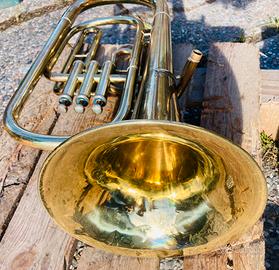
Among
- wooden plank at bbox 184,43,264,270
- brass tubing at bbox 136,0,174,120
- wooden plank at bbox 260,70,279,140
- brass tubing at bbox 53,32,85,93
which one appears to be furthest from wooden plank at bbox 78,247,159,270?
wooden plank at bbox 260,70,279,140

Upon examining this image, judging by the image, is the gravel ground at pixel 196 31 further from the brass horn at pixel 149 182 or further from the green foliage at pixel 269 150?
the brass horn at pixel 149 182

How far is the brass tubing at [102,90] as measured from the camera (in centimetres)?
170

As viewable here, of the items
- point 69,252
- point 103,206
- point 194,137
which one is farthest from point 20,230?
point 194,137

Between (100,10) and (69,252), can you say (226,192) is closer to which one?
(69,252)

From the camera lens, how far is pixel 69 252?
155 centimetres

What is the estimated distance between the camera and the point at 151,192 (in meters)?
1.58

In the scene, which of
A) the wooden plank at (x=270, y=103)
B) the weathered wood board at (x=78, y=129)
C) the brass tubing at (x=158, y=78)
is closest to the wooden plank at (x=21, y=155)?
the weathered wood board at (x=78, y=129)

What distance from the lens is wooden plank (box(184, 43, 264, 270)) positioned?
1.51 meters

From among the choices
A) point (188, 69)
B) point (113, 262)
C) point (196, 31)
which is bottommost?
point (196, 31)

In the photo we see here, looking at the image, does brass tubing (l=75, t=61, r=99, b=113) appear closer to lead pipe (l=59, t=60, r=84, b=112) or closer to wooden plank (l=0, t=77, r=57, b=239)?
lead pipe (l=59, t=60, r=84, b=112)

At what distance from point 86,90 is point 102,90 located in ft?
0.21

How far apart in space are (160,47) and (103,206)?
66 cm

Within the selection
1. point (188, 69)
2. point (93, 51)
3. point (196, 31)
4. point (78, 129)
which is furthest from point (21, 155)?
point (196, 31)

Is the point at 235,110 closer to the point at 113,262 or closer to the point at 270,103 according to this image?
the point at 270,103
